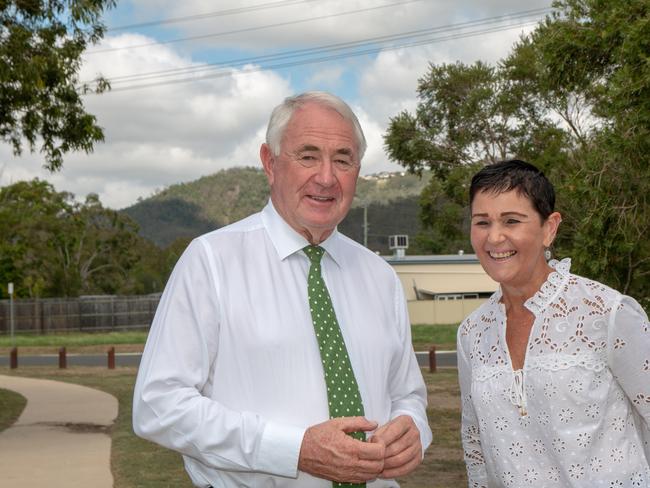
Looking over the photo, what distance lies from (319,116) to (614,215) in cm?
832

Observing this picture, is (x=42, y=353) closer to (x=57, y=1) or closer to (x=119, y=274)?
(x=57, y=1)

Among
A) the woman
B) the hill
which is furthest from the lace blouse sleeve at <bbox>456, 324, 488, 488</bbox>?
the hill

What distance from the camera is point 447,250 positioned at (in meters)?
84.6

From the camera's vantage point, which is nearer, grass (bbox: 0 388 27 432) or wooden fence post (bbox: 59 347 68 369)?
grass (bbox: 0 388 27 432)

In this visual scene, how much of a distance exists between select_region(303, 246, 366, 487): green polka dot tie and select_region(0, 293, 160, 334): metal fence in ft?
147

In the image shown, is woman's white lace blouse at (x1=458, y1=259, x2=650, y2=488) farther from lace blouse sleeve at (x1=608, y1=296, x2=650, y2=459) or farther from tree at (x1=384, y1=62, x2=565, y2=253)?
tree at (x1=384, y1=62, x2=565, y2=253)

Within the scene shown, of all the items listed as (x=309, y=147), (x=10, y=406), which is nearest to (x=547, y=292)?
(x=309, y=147)

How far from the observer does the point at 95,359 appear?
28875mm

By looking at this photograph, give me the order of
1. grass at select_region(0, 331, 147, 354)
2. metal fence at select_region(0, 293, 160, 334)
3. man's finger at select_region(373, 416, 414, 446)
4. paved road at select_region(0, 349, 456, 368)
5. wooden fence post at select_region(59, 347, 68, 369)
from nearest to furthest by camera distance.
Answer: man's finger at select_region(373, 416, 414, 446) → wooden fence post at select_region(59, 347, 68, 369) → paved road at select_region(0, 349, 456, 368) → grass at select_region(0, 331, 147, 354) → metal fence at select_region(0, 293, 160, 334)

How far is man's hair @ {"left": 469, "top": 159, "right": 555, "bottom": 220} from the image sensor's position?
307cm

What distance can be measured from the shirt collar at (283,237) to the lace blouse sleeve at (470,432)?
0.61m

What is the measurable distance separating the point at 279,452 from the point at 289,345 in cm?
38

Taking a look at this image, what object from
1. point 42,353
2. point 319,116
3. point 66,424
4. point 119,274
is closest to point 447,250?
point 119,274

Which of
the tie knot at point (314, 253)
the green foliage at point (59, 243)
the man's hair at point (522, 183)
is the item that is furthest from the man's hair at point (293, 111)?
the green foliage at point (59, 243)
